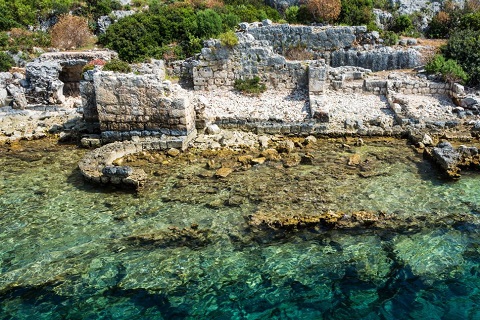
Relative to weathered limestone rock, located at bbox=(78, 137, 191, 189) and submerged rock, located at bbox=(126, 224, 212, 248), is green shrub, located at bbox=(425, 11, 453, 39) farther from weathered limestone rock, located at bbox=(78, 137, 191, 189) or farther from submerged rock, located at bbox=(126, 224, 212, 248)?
submerged rock, located at bbox=(126, 224, 212, 248)

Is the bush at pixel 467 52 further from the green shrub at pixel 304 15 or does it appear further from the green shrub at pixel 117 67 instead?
the green shrub at pixel 117 67

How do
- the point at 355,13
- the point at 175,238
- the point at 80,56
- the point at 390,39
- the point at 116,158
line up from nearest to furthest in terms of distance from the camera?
the point at 175,238
the point at 116,158
the point at 80,56
the point at 390,39
the point at 355,13

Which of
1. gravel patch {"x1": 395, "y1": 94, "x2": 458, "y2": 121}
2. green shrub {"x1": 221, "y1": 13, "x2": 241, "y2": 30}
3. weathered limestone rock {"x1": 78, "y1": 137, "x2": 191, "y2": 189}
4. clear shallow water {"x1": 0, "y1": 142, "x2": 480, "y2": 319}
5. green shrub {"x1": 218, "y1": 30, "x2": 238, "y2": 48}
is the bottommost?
clear shallow water {"x1": 0, "y1": 142, "x2": 480, "y2": 319}

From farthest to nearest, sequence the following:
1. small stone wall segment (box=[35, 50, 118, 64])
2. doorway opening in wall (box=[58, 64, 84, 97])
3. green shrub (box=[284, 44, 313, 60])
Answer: green shrub (box=[284, 44, 313, 60]) → small stone wall segment (box=[35, 50, 118, 64]) → doorway opening in wall (box=[58, 64, 84, 97])

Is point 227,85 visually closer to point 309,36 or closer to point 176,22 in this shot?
point 309,36

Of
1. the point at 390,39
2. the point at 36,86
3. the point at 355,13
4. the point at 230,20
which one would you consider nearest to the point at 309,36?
the point at 390,39

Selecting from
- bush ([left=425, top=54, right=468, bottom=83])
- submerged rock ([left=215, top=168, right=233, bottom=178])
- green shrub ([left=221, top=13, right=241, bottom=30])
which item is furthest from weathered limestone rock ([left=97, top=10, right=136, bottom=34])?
bush ([left=425, top=54, right=468, bottom=83])

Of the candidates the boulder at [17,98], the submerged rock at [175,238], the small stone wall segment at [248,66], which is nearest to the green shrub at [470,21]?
the small stone wall segment at [248,66]

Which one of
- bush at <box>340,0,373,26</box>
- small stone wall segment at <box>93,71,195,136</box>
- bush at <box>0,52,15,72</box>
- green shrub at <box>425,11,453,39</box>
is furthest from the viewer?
bush at <box>340,0,373,26</box>
